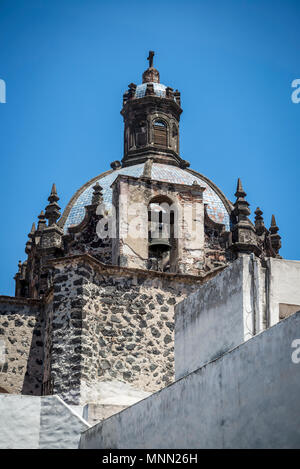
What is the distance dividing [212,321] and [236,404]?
4.02 m

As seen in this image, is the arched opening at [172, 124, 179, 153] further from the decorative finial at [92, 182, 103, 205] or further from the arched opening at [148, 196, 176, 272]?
the arched opening at [148, 196, 176, 272]

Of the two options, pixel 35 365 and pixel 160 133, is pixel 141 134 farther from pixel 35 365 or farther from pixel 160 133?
pixel 35 365

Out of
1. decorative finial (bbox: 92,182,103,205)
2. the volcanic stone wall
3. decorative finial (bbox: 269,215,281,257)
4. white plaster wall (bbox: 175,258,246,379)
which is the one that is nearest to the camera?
white plaster wall (bbox: 175,258,246,379)

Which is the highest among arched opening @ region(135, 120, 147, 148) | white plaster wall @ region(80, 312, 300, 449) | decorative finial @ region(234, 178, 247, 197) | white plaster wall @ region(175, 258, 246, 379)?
arched opening @ region(135, 120, 147, 148)

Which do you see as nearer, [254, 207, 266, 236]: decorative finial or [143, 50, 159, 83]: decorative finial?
[254, 207, 266, 236]: decorative finial

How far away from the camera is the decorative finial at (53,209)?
96.9 feet

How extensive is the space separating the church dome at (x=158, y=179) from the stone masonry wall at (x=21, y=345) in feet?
33.3

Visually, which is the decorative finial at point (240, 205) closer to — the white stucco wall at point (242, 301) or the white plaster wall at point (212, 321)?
the white plaster wall at point (212, 321)

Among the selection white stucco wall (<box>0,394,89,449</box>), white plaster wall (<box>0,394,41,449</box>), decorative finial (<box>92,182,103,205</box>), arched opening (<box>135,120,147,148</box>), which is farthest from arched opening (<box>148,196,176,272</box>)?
arched opening (<box>135,120,147,148</box>)

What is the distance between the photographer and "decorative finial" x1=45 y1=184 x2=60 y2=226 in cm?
2953

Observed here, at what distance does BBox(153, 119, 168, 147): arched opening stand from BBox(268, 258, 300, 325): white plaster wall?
18.8 metres

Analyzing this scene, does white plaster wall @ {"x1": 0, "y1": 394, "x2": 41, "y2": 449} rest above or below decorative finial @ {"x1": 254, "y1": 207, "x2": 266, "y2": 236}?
below

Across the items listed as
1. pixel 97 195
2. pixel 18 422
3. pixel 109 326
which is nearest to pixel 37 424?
pixel 18 422

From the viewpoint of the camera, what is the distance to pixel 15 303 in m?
19.1
